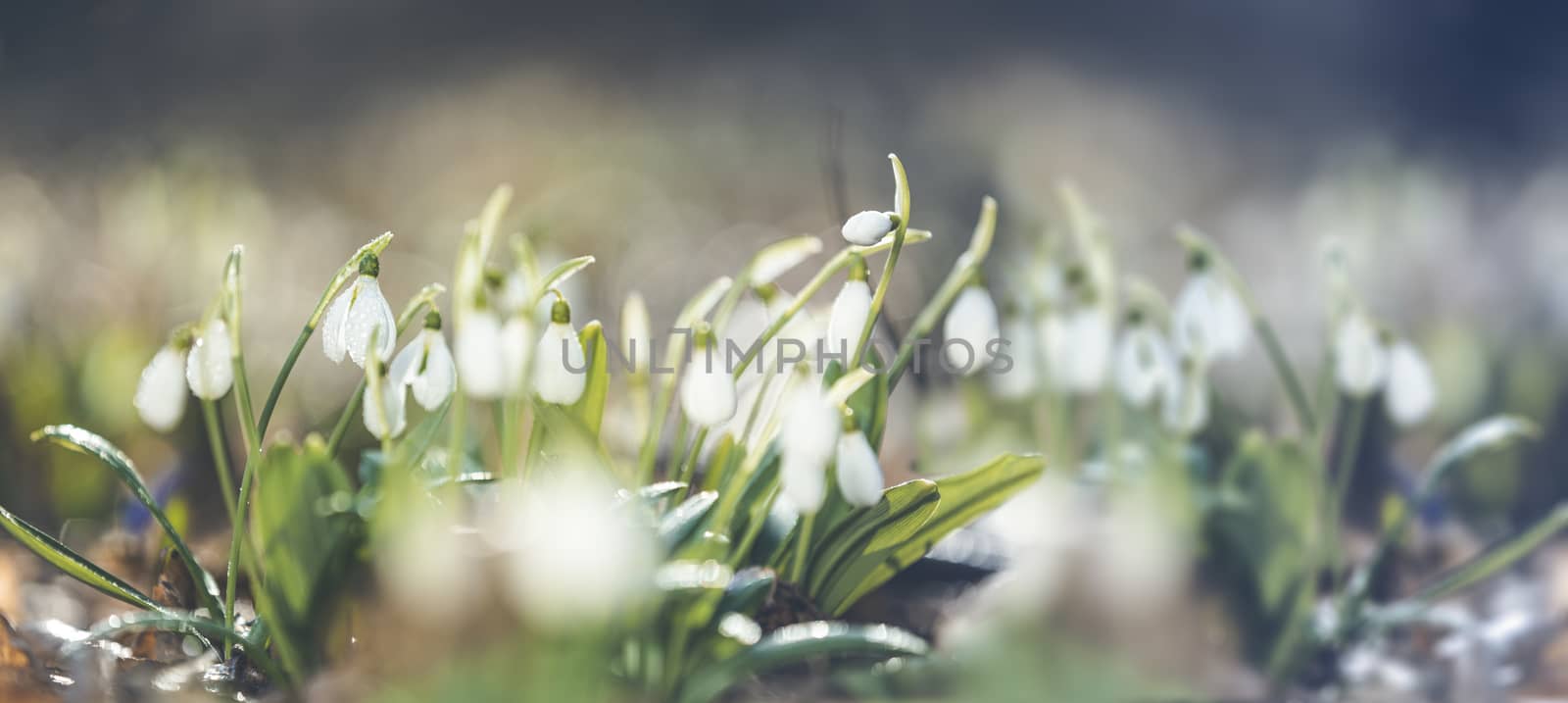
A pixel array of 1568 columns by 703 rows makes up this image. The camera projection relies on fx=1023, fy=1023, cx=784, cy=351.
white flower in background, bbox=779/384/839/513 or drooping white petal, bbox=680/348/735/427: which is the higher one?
drooping white petal, bbox=680/348/735/427

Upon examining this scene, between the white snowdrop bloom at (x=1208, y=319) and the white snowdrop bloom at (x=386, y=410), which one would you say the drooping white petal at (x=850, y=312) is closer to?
the white snowdrop bloom at (x=386, y=410)

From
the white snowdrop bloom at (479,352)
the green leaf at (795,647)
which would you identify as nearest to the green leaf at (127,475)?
the white snowdrop bloom at (479,352)

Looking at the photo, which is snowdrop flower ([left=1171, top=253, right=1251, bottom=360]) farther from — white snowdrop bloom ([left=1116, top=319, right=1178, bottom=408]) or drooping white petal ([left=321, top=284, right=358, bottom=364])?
drooping white petal ([left=321, top=284, right=358, bottom=364])

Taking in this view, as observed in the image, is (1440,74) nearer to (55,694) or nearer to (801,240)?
(801,240)

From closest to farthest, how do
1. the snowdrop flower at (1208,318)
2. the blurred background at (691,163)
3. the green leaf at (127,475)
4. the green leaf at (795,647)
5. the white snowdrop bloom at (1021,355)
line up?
the green leaf at (795,647) < the green leaf at (127,475) < the snowdrop flower at (1208,318) < the white snowdrop bloom at (1021,355) < the blurred background at (691,163)

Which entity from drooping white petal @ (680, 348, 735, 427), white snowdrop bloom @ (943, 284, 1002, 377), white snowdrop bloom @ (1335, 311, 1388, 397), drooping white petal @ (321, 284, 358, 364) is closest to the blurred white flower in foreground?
drooping white petal @ (321, 284, 358, 364)

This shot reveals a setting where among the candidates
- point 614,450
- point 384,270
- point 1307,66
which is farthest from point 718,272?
point 1307,66
